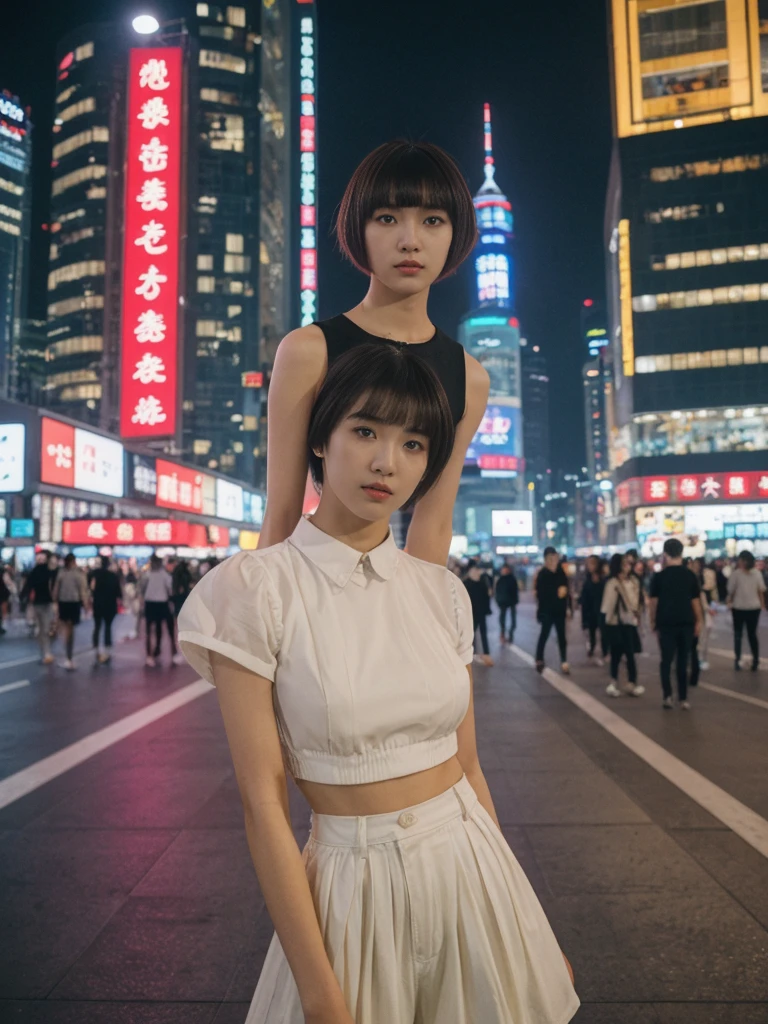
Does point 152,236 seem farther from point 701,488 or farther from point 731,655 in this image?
point 701,488

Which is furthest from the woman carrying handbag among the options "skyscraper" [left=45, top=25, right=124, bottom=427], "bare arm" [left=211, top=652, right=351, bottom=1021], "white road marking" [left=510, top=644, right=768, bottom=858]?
"skyscraper" [left=45, top=25, right=124, bottom=427]

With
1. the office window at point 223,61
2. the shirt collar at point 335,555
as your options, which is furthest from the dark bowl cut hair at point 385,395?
the office window at point 223,61

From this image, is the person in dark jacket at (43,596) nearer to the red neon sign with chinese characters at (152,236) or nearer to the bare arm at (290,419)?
the bare arm at (290,419)

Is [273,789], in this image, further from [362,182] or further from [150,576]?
[150,576]

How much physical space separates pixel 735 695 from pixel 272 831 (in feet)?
30.9

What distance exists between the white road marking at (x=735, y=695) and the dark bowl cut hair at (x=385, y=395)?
8352 millimetres

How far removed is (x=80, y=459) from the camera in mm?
28922

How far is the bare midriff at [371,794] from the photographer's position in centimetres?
128

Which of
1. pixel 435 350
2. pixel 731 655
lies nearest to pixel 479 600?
pixel 731 655

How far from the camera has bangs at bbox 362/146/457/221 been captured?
179cm

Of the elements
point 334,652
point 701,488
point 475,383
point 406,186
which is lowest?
point 334,652

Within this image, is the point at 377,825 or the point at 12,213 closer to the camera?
the point at 377,825

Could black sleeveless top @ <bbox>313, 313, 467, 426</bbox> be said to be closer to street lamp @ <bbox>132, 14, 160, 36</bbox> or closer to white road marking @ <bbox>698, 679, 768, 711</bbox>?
white road marking @ <bbox>698, 679, 768, 711</bbox>

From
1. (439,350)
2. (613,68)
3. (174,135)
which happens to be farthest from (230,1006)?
(613,68)
